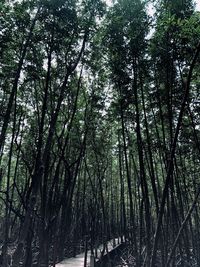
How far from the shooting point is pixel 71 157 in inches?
489

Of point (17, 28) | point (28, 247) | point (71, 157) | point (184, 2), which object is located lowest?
point (28, 247)

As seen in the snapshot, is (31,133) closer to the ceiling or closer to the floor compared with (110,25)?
closer to the floor

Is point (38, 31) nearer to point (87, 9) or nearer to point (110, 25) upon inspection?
point (87, 9)

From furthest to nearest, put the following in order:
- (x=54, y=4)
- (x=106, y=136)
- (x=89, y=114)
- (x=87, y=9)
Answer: (x=106, y=136) → (x=89, y=114) → (x=87, y=9) → (x=54, y=4)

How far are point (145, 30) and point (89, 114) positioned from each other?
361 centimetres

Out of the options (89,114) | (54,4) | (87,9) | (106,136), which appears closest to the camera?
(54,4)

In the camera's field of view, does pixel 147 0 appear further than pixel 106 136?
No

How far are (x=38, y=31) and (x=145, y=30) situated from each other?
95.7 inches

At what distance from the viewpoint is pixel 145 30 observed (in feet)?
22.9

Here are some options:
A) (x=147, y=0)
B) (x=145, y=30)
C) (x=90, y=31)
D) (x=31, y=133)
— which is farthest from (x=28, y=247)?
(x=147, y=0)

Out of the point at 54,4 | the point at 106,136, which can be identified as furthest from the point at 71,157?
the point at 54,4

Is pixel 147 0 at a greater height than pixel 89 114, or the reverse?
pixel 147 0

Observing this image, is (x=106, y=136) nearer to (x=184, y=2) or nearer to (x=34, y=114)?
(x=34, y=114)

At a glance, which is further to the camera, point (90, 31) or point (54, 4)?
point (90, 31)
